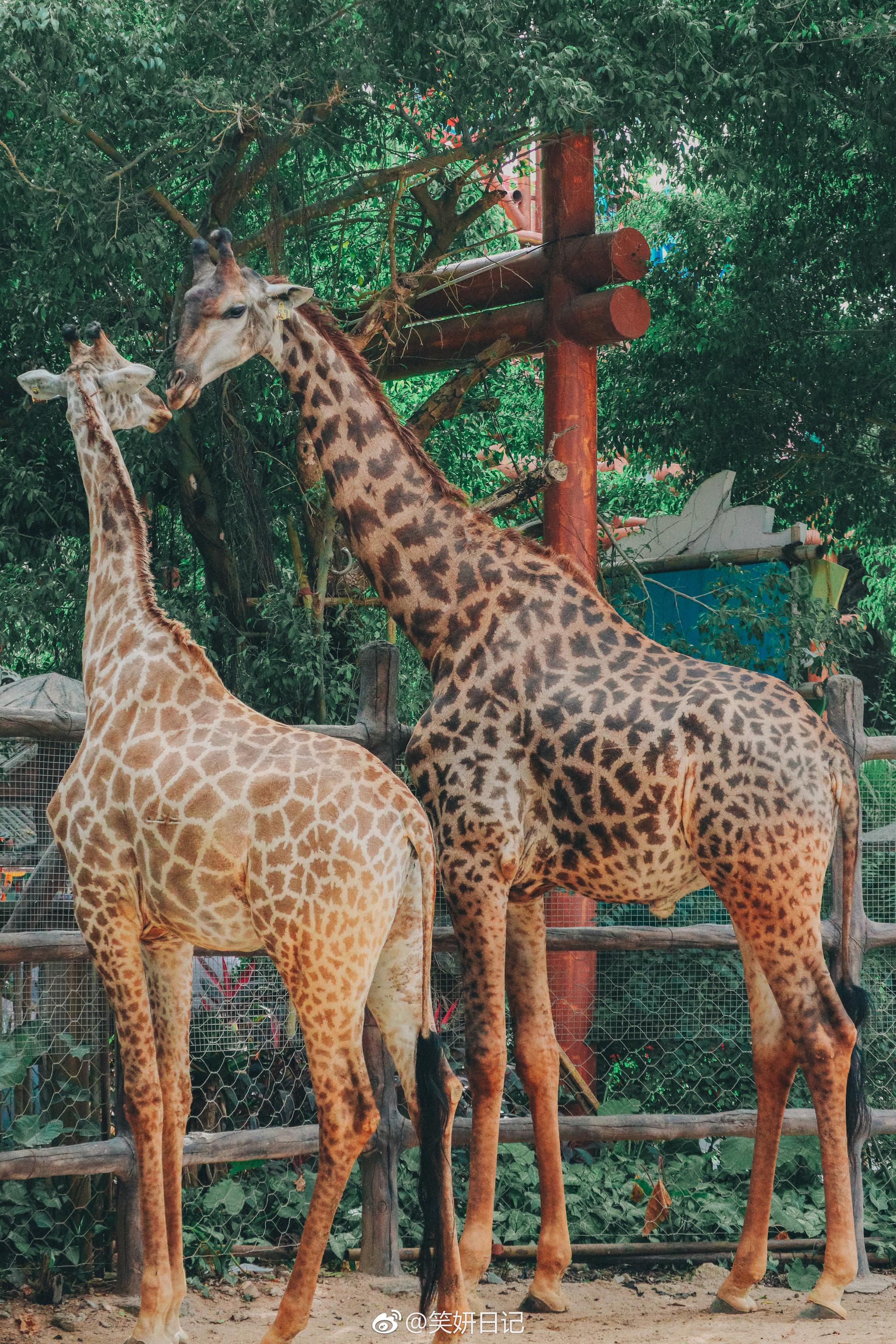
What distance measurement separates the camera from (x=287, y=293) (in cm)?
475

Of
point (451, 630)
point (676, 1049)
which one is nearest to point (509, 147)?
point (451, 630)

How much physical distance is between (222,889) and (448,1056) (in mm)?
2519

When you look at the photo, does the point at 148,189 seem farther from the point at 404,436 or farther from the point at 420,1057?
the point at 420,1057

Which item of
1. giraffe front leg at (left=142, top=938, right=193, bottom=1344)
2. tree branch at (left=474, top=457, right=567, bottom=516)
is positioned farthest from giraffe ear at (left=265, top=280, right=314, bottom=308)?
giraffe front leg at (left=142, top=938, right=193, bottom=1344)

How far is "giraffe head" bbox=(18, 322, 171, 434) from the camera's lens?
4.32m

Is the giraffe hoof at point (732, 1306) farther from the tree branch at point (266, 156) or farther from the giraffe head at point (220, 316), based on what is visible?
the tree branch at point (266, 156)

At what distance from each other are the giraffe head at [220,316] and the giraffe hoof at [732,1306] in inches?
141

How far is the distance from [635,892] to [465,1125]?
1250 mm

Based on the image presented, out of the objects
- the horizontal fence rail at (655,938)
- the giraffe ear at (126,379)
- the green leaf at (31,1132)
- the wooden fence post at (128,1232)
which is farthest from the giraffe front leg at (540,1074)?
the giraffe ear at (126,379)

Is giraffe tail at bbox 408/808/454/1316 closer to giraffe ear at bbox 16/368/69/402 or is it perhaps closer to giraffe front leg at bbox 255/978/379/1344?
giraffe front leg at bbox 255/978/379/1344

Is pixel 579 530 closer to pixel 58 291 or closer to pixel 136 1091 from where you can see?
pixel 58 291

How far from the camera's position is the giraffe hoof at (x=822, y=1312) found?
466 centimetres

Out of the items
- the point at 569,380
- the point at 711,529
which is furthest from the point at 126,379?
the point at 711,529

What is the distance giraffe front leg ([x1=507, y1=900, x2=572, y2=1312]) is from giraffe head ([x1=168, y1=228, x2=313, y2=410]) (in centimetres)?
214
